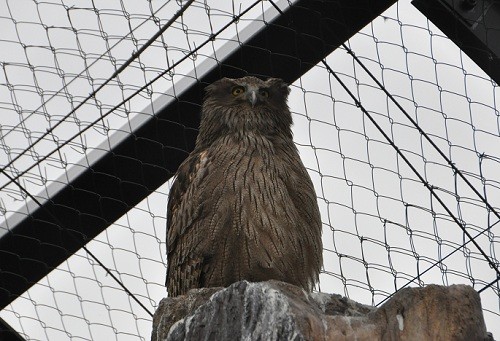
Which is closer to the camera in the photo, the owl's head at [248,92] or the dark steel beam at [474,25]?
the dark steel beam at [474,25]

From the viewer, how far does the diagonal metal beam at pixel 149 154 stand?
4.16m

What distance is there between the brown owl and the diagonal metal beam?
5.7 inches

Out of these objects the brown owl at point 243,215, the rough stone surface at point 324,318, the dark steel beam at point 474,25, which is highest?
the dark steel beam at point 474,25

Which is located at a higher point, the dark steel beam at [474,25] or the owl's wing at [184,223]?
the dark steel beam at [474,25]

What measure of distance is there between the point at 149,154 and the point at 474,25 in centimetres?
134

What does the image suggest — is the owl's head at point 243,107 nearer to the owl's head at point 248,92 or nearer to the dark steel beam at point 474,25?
the owl's head at point 248,92

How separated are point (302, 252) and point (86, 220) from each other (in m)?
0.97

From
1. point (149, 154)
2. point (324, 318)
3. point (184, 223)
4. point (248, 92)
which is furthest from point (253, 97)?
point (324, 318)

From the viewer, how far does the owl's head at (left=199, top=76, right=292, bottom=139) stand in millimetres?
4551

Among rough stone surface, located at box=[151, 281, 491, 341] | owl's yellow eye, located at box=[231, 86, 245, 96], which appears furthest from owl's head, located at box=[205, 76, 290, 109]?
rough stone surface, located at box=[151, 281, 491, 341]

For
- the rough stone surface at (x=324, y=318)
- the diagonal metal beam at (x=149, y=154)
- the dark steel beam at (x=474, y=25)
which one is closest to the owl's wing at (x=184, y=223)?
the diagonal metal beam at (x=149, y=154)

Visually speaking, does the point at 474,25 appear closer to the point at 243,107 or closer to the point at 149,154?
the point at 243,107

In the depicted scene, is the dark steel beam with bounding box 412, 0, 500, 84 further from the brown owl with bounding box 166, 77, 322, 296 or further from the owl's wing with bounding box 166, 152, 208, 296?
the owl's wing with bounding box 166, 152, 208, 296

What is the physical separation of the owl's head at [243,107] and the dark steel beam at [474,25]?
30.5 inches
